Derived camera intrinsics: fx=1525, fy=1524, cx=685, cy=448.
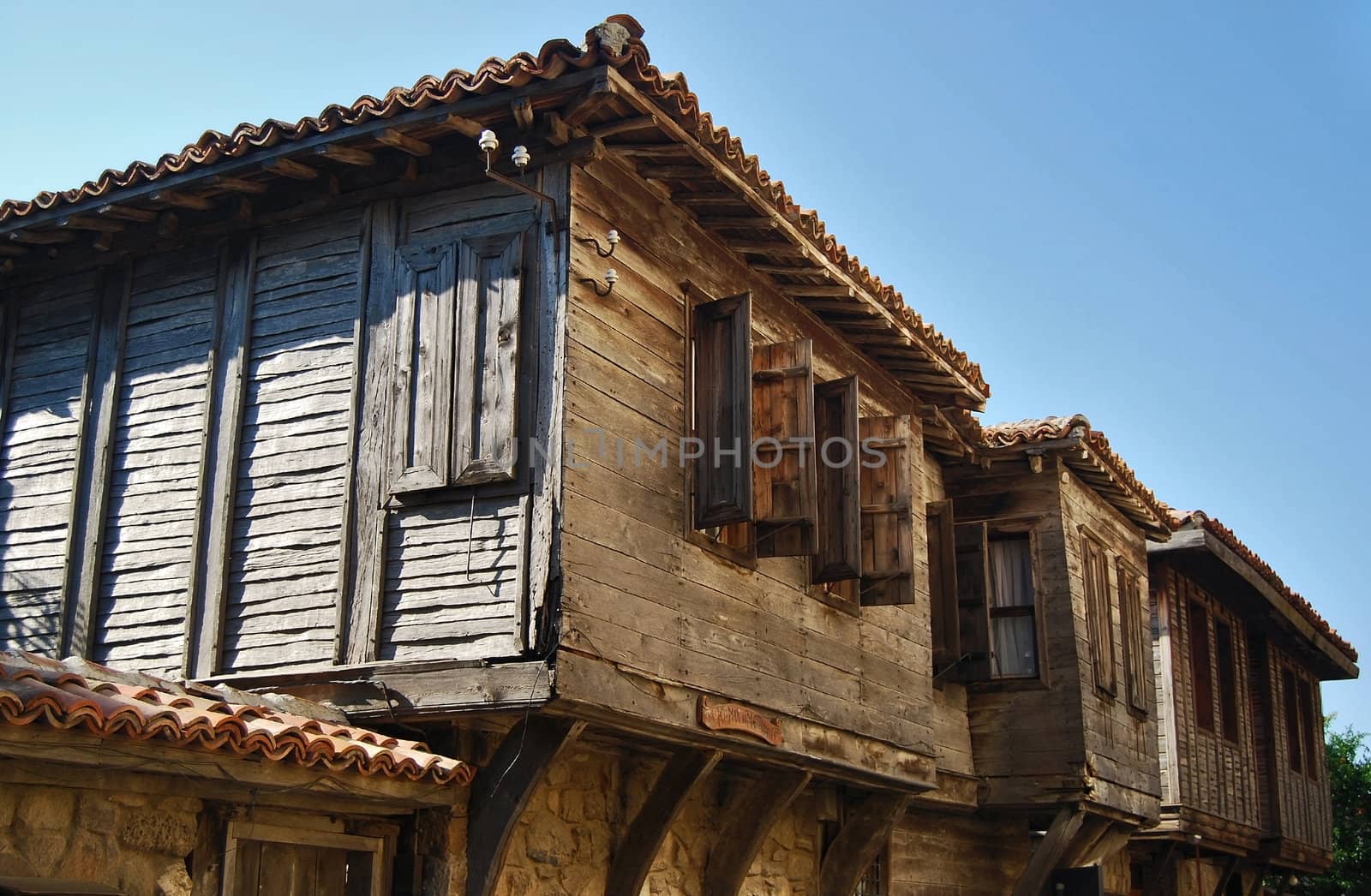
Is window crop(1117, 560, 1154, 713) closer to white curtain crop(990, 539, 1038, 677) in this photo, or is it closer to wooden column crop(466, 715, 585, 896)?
white curtain crop(990, 539, 1038, 677)

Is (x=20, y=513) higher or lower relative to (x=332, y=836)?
higher

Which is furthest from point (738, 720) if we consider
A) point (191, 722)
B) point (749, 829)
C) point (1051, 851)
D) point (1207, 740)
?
point (1207, 740)

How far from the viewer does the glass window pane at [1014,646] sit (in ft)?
42.4

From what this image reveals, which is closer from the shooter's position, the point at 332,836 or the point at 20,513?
the point at 332,836

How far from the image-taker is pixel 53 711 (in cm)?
507

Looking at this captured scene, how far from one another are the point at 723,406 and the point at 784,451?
44cm

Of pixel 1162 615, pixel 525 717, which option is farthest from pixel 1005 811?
pixel 525 717

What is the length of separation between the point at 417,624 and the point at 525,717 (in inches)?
29.4

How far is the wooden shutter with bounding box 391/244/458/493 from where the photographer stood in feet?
24.0

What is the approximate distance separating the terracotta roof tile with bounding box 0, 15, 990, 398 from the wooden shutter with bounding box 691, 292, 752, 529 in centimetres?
71

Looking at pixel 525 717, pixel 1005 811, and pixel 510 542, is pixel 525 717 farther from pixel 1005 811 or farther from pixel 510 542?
pixel 1005 811

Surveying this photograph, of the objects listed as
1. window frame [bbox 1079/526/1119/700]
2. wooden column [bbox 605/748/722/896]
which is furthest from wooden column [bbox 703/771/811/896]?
window frame [bbox 1079/526/1119/700]

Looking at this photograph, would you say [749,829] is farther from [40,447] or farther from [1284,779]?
[1284,779]

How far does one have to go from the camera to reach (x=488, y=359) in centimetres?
739
